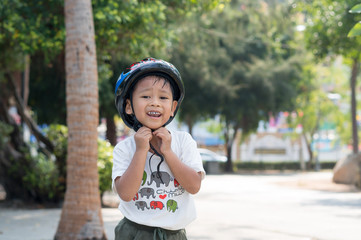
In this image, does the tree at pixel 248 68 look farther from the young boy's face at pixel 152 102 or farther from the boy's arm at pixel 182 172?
the boy's arm at pixel 182 172

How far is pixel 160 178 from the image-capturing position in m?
2.79

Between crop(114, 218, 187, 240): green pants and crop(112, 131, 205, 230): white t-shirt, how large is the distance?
0.05 m

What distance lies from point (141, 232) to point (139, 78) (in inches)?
31.3

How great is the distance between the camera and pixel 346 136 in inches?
1729

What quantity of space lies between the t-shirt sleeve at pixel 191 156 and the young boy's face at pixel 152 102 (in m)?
0.18

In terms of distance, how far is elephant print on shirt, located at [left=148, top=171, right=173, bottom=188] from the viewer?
2.78 m

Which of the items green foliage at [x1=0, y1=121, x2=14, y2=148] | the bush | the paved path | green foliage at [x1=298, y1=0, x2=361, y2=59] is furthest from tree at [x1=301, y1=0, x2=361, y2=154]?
green foliage at [x1=0, y1=121, x2=14, y2=148]

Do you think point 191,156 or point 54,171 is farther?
point 54,171

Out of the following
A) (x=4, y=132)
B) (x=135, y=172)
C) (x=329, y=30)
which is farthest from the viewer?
(x=329, y=30)

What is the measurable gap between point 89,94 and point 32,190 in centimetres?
581

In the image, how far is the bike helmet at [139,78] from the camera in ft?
9.07

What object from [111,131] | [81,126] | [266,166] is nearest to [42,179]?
[81,126]

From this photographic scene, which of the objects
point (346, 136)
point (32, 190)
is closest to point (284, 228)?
point (32, 190)

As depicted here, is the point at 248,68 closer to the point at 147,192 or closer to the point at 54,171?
the point at 54,171
